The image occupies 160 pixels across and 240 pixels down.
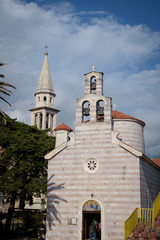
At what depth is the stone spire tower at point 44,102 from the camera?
64625 mm

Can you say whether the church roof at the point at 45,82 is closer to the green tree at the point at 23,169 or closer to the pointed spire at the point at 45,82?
the pointed spire at the point at 45,82

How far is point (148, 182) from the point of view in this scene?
26.1m

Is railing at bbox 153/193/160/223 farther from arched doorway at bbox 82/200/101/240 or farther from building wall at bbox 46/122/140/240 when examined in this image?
arched doorway at bbox 82/200/101/240

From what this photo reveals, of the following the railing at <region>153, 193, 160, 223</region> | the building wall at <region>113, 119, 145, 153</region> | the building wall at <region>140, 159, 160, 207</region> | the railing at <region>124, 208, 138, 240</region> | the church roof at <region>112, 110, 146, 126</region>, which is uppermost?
the church roof at <region>112, 110, 146, 126</region>

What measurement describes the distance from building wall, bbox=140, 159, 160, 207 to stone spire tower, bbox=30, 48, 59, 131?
38448 millimetres

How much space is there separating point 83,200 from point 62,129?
48.0ft

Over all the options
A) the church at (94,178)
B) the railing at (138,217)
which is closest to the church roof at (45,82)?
the church at (94,178)

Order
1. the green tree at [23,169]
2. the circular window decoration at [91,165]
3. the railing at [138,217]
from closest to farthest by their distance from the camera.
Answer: the railing at [138,217], the circular window decoration at [91,165], the green tree at [23,169]

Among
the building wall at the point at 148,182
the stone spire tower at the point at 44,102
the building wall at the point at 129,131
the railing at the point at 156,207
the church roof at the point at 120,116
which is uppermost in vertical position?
the stone spire tower at the point at 44,102

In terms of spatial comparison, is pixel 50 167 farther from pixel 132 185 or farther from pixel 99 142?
pixel 132 185

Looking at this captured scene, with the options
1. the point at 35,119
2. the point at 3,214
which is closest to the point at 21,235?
the point at 3,214

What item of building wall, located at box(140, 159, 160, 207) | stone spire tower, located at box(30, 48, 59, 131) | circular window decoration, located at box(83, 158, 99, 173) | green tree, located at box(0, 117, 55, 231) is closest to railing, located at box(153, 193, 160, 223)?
building wall, located at box(140, 159, 160, 207)

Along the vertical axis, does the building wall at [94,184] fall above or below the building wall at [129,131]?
below

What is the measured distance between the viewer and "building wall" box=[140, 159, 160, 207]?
24.0 meters
